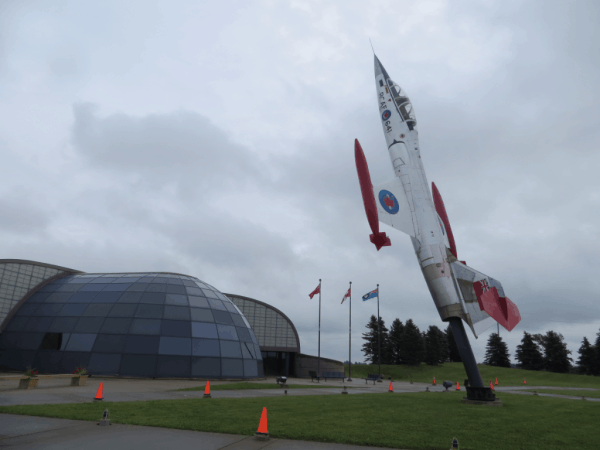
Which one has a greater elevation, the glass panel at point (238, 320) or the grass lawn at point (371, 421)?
the glass panel at point (238, 320)

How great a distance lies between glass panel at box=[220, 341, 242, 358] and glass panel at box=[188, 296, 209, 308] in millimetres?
3565

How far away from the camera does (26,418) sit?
9.75 meters

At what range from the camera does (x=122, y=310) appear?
93.7ft

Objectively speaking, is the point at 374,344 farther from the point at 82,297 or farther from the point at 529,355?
the point at 82,297

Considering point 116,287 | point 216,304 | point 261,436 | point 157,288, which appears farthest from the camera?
point 216,304

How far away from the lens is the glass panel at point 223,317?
30.6 m

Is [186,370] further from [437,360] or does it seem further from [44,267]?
[437,360]

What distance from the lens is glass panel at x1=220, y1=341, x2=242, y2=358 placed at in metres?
28.5

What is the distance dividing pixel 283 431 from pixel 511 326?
44.6 ft

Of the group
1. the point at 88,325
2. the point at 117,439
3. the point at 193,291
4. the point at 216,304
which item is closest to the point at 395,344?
the point at 216,304

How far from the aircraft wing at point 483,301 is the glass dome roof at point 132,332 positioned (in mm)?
17134

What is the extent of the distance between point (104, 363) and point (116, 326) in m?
2.70

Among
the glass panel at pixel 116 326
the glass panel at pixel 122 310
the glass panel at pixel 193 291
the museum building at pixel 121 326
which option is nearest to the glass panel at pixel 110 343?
the museum building at pixel 121 326

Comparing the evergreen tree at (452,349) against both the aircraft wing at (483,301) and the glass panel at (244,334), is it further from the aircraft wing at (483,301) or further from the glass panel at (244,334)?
the aircraft wing at (483,301)
